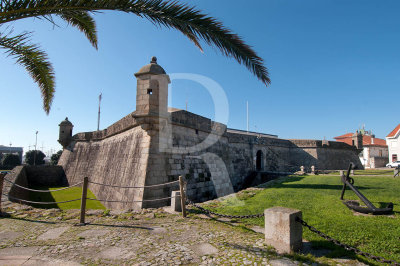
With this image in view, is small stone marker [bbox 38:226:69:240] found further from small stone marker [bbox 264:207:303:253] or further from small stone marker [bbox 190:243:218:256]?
small stone marker [bbox 264:207:303:253]

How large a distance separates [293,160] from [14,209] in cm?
2523

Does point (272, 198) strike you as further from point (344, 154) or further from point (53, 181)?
point (344, 154)

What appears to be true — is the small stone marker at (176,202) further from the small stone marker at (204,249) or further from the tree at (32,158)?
the tree at (32,158)

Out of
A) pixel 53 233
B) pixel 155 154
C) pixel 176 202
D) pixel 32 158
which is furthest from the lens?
pixel 32 158

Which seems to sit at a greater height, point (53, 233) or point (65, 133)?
point (65, 133)

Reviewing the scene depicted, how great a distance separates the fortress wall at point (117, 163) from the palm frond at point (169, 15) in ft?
15.4

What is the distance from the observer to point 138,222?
4.98 metres

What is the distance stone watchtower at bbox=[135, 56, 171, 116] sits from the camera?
7348mm

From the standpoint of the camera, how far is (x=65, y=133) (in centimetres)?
2059

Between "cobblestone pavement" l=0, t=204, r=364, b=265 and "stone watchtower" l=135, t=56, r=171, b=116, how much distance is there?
3.57 meters

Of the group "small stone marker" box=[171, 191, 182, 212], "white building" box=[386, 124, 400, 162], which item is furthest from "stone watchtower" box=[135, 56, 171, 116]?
→ "white building" box=[386, 124, 400, 162]

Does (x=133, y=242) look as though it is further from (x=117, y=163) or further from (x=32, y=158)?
(x=32, y=158)

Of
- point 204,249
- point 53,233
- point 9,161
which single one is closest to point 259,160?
point 204,249

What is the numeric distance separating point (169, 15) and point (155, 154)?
5015 millimetres
